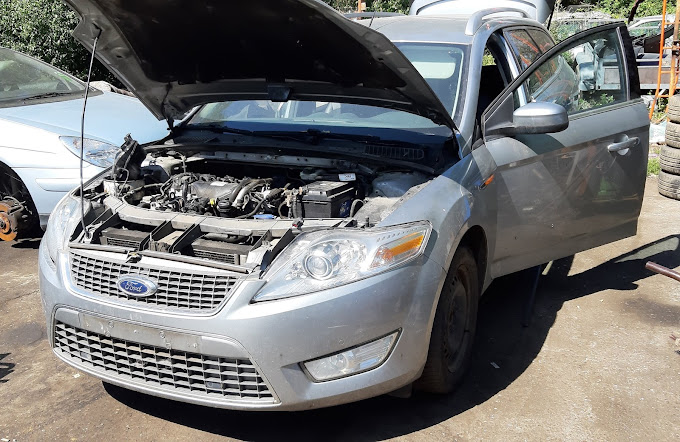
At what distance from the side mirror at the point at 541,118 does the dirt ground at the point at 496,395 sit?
4.22ft

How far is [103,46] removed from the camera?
3848mm

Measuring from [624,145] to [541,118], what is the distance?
1.19 metres

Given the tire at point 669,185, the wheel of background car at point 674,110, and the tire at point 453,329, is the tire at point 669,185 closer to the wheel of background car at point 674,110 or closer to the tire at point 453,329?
the wheel of background car at point 674,110

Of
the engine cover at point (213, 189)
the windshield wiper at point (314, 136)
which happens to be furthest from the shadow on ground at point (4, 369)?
the windshield wiper at point (314, 136)

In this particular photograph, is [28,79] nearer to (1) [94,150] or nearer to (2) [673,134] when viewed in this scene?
(1) [94,150]

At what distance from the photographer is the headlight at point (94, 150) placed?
562cm

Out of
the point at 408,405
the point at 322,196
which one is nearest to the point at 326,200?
the point at 322,196

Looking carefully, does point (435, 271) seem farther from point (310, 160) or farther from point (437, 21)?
point (437, 21)

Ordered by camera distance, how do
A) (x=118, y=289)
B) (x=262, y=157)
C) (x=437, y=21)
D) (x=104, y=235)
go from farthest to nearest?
(x=437, y=21) < (x=262, y=157) < (x=104, y=235) < (x=118, y=289)

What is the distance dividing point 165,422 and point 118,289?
2.49 ft

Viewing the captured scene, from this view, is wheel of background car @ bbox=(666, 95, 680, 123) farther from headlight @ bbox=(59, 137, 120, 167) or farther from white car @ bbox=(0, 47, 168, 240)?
headlight @ bbox=(59, 137, 120, 167)

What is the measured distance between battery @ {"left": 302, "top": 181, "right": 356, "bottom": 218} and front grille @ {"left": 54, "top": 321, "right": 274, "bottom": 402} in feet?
2.92

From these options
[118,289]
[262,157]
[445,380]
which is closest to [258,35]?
[262,157]

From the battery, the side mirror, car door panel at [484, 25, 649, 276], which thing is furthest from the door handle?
the battery
